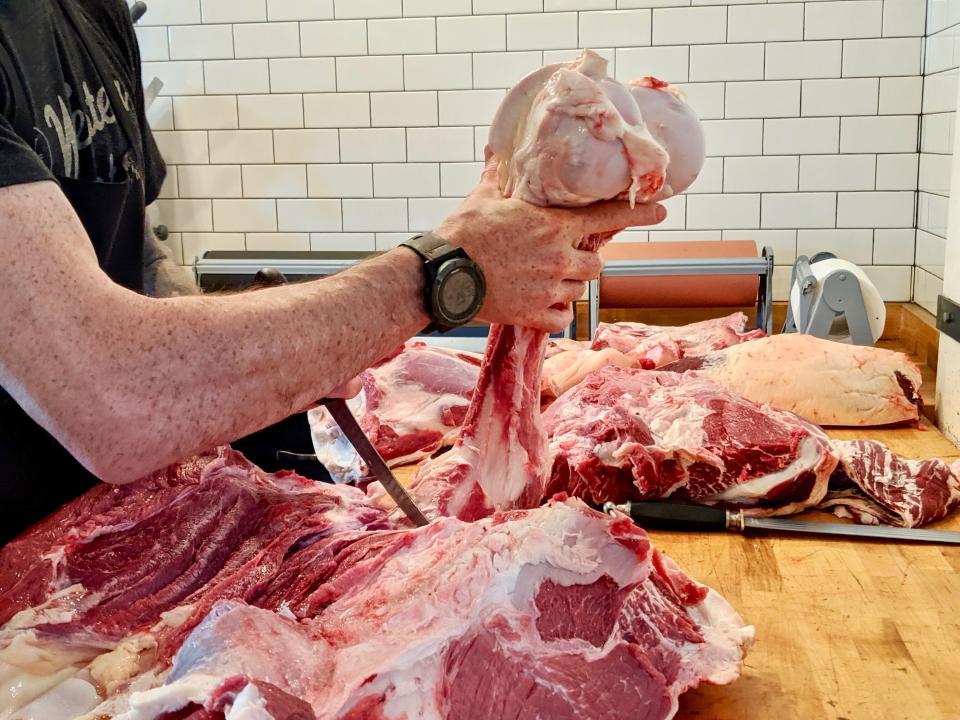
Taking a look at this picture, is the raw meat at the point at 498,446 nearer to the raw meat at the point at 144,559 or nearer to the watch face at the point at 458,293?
the raw meat at the point at 144,559

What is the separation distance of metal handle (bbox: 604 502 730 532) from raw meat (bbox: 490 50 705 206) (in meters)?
0.58

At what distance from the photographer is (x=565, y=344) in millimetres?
2717

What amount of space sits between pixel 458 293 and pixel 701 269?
1861 mm

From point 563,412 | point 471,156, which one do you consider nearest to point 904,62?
point 471,156

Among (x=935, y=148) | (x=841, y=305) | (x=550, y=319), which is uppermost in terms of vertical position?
(x=935, y=148)

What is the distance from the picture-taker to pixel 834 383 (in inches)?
87.4

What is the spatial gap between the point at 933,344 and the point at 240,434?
2.39m

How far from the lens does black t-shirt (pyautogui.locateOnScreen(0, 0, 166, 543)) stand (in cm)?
121

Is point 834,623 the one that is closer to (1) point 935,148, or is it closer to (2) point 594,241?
(2) point 594,241

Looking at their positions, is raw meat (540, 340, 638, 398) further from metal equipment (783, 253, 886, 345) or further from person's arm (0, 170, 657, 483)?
person's arm (0, 170, 657, 483)

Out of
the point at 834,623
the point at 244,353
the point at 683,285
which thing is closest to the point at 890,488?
the point at 834,623

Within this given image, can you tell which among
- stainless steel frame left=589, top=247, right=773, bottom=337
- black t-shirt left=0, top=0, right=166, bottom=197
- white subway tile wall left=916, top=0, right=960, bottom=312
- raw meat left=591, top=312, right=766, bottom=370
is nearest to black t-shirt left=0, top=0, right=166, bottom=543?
black t-shirt left=0, top=0, right=166, bottom=197

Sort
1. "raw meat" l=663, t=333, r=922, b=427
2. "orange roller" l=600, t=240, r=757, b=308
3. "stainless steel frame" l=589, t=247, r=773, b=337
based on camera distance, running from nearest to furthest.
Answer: "raw meat" l=663, t=333, r=922, b=427, "stainless steel frame" l=589, t=247, r=773, b=337, "orange roller" l=600, t=240, r=757, b=308

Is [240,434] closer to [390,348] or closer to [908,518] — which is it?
[390,348]
